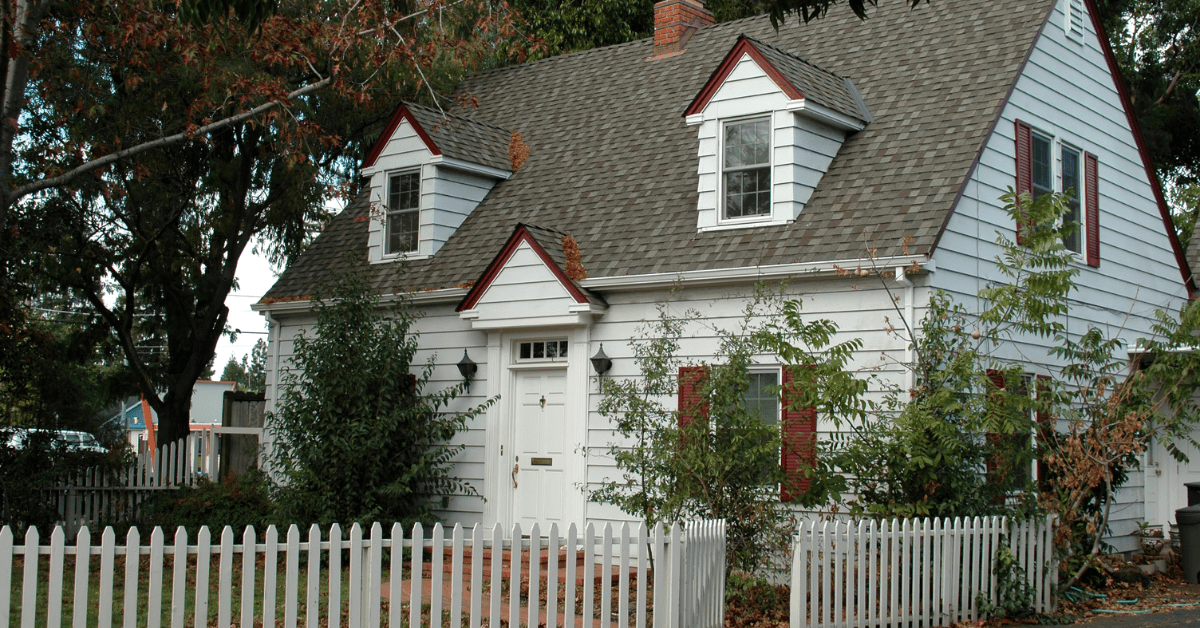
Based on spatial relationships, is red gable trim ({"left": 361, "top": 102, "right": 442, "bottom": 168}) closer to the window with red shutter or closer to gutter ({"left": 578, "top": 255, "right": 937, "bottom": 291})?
gutter ({"left": 578, "top": 255, "right": 937, "bottom": 291})

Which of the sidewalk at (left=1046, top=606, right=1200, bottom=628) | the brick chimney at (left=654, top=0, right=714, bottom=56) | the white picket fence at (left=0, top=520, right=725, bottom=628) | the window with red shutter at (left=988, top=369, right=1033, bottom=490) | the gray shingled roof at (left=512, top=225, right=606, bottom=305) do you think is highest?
the brick chimney at (left=654, top=0, right=714, bottom=56)

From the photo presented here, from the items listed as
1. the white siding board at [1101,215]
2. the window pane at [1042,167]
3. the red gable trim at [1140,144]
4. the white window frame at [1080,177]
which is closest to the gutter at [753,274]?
the white siding board at [1101,215]

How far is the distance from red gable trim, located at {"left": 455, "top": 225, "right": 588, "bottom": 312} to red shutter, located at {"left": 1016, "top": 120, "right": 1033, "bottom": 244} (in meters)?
5.31

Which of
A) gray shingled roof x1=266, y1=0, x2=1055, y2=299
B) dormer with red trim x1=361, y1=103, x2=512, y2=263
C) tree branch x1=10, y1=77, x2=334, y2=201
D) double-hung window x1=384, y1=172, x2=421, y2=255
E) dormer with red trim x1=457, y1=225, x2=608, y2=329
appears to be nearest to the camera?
tree branch x1=10, y1=77, x2=334, y2=201

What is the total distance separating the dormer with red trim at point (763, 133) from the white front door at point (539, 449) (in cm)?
283

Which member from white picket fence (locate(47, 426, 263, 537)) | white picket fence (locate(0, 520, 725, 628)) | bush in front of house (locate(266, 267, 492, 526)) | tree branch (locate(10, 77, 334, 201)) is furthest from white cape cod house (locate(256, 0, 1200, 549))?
white picket fence (locate(0, 520, 725, 628))

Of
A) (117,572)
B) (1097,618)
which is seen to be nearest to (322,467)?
(117,572)

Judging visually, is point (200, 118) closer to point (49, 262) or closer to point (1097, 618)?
point (49, 262)

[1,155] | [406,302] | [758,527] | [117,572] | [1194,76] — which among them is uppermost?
[1194,76]

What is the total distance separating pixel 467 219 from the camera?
1599 centimetres

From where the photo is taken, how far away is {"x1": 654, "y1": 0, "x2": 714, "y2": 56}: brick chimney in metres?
17.5

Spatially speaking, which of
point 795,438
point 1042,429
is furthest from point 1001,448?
point 795,438

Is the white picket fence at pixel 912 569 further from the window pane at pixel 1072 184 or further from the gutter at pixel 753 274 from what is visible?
the window pane at pixel 1072 184

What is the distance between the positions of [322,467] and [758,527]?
19.9 ft
